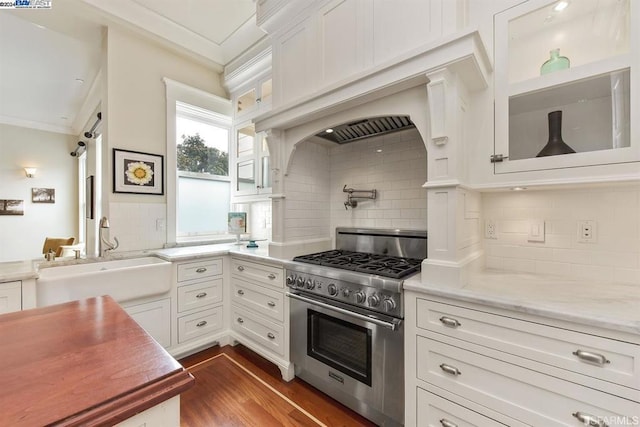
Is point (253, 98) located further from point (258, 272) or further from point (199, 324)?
point (199, 324)

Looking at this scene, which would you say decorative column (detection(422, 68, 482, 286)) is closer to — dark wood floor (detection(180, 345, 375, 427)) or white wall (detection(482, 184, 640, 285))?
white wall (detection(482, 184, 640, 285))

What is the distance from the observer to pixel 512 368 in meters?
1.13

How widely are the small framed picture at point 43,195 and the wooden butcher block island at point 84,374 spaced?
601 centimetres

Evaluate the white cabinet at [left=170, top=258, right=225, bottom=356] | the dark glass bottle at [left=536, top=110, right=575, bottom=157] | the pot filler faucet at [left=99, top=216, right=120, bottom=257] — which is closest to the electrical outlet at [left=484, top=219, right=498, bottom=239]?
the dark glass bottle at [left=536, top=110, right=575, bottom=157]

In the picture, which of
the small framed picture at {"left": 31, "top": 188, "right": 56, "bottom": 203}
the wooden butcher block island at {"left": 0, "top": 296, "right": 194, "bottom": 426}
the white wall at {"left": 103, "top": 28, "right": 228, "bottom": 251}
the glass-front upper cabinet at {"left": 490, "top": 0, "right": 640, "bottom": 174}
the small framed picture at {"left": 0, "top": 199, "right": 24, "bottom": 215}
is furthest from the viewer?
the small framed picture at {"left": 31, "top": 188, "right": 56, "bottom": 203}

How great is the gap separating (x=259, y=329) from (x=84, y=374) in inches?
71.5

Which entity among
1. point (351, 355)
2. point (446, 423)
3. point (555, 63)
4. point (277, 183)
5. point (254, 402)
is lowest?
point (254, 402)

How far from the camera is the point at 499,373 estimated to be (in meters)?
1.16

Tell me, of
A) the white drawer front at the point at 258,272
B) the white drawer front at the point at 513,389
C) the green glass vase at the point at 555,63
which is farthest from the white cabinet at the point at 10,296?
the green glass vase at the point at 555,63

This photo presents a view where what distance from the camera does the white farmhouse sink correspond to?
176 cm

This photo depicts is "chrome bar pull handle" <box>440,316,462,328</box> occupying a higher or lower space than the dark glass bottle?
lower

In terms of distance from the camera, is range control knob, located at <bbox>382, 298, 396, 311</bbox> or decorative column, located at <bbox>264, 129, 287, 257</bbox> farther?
decorative column, located at <bbox>264, 129, 287, 257</bbox>

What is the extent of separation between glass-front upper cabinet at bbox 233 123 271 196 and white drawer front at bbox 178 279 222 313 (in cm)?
111

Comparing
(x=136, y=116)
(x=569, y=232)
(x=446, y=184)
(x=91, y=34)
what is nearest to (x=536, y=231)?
(x=569, y=232)
